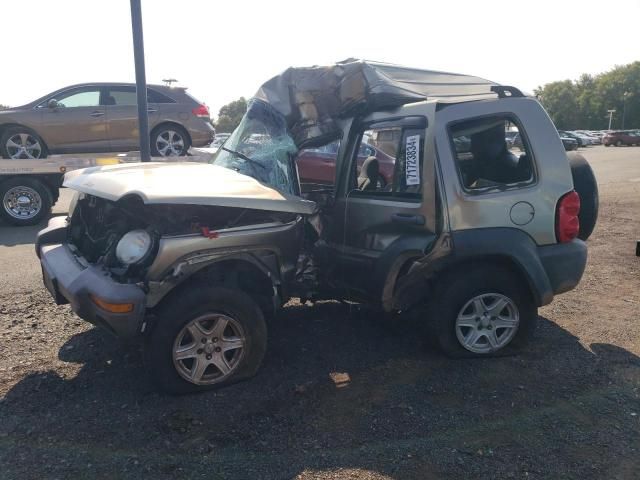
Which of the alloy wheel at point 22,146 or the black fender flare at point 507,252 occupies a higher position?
the alloy wheel at point 22,146

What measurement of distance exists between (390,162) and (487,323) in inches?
57.0

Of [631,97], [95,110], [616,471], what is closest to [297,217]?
[616,471]

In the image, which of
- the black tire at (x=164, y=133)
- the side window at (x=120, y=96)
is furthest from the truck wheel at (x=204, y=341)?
the side window at (x=120, y=96)

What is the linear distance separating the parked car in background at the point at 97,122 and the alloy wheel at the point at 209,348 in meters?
7.15

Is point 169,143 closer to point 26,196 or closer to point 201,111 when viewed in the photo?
point 201,111

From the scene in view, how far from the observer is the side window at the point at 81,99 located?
31.3 ft

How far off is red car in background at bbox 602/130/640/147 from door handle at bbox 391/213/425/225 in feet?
172

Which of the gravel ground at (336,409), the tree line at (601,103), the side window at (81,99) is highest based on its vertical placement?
the tree line at (601,103)

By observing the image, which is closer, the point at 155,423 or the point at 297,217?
the point at 155,423

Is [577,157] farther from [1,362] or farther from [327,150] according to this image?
[1,362]

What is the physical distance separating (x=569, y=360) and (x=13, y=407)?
3919 millimetres

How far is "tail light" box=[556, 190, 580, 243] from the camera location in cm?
400

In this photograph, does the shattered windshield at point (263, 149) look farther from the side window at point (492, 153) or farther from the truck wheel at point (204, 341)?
the side window at point (492, 153)

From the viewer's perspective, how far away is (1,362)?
13.1 feet
